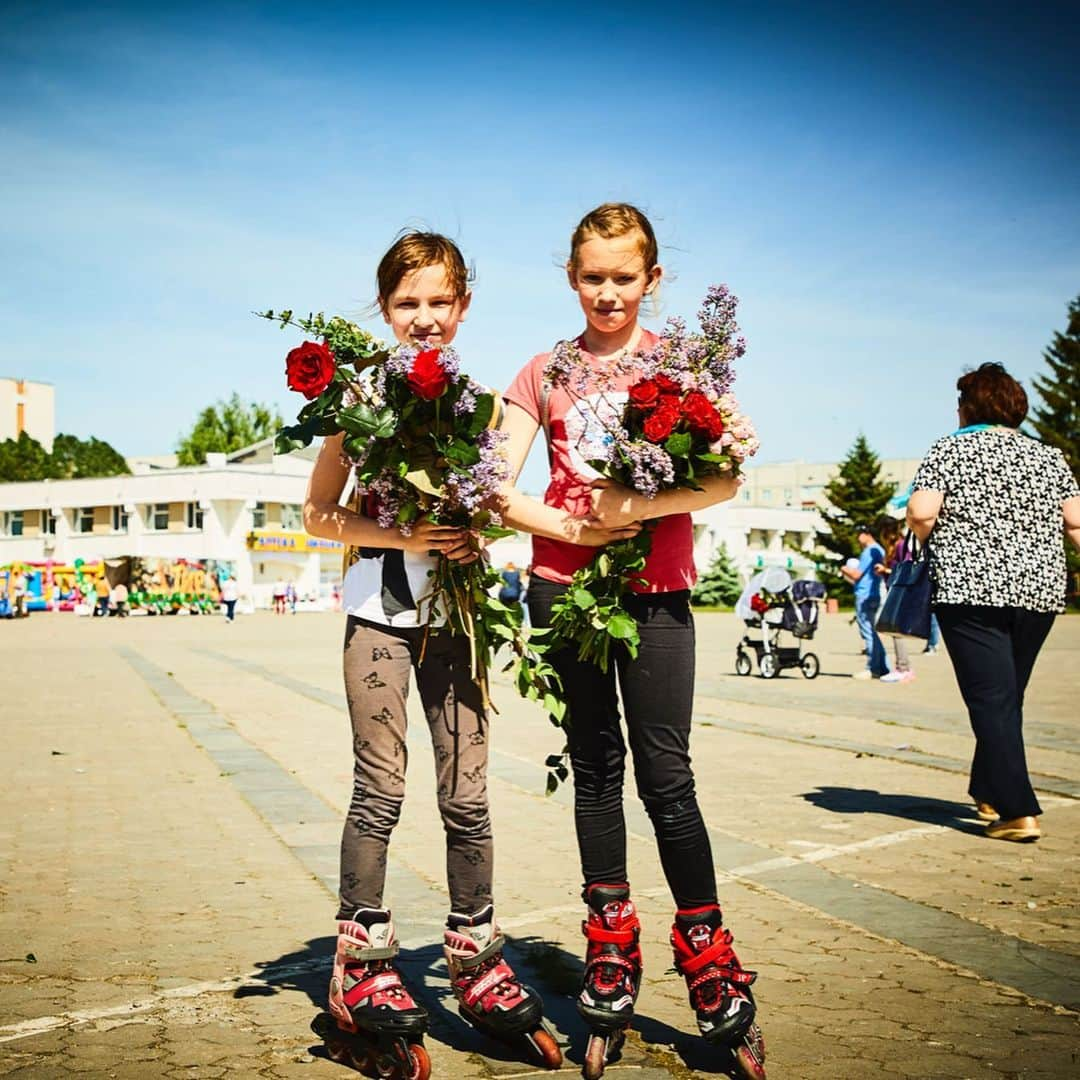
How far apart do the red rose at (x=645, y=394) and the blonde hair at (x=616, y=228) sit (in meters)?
0.45

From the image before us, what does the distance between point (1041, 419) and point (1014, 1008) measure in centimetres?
7135

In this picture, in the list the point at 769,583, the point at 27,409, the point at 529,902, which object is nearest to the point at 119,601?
the point at 769,583

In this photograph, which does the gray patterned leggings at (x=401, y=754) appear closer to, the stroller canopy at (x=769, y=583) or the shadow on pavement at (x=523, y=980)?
the shadow on pavement at (x=523, y=980)

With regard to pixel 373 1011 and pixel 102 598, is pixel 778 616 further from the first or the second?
pixel 102 598

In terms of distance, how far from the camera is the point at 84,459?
106812mm

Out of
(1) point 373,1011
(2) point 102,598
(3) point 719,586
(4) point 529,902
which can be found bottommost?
(4) point 529,902

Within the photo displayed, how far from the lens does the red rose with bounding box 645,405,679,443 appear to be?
123 inches

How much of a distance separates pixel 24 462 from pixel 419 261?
335 ft

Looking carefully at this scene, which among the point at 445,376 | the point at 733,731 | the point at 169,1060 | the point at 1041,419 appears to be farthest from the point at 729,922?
the point at 1041,419

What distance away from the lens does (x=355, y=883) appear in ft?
11.1

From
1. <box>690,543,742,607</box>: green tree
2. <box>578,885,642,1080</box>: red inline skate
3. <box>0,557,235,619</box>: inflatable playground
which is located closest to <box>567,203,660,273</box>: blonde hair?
<box>578,885,642,1080</box>: red inline skate

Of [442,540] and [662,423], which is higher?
[662,423]

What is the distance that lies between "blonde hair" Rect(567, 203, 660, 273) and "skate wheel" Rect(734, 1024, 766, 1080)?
2.04 m

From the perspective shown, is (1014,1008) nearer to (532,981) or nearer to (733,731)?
(532,981)
